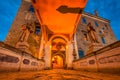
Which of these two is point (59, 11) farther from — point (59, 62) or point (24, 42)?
point (59, 62)

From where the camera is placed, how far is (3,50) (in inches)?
96.1

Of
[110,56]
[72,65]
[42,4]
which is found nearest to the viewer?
[110,56]

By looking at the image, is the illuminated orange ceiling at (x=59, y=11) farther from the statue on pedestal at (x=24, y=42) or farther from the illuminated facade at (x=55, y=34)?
the statue on pedestal at (x=24, y=42)

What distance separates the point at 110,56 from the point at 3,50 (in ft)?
12.1

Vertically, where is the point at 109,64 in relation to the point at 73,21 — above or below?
below

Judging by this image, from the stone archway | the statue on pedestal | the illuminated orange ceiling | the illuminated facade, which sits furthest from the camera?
the stone archway

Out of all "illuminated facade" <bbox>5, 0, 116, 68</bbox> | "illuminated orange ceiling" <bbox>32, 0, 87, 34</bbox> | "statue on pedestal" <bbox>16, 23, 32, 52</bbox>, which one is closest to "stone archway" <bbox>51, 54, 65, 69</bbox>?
"illuminated facade" <bbox>5, 0, 116, 68</bbox>

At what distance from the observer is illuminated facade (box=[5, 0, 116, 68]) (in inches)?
234

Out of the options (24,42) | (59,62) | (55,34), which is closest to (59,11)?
(24,42)

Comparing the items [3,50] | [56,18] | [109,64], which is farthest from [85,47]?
[3,50]

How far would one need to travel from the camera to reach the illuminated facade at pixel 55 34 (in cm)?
593

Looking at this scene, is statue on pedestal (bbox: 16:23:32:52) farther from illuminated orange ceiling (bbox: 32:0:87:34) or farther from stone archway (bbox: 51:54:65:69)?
stone archway (bbox: 51:54:65:69)

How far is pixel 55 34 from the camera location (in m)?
10.1

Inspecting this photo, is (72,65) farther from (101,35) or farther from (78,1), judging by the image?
(101,35)
